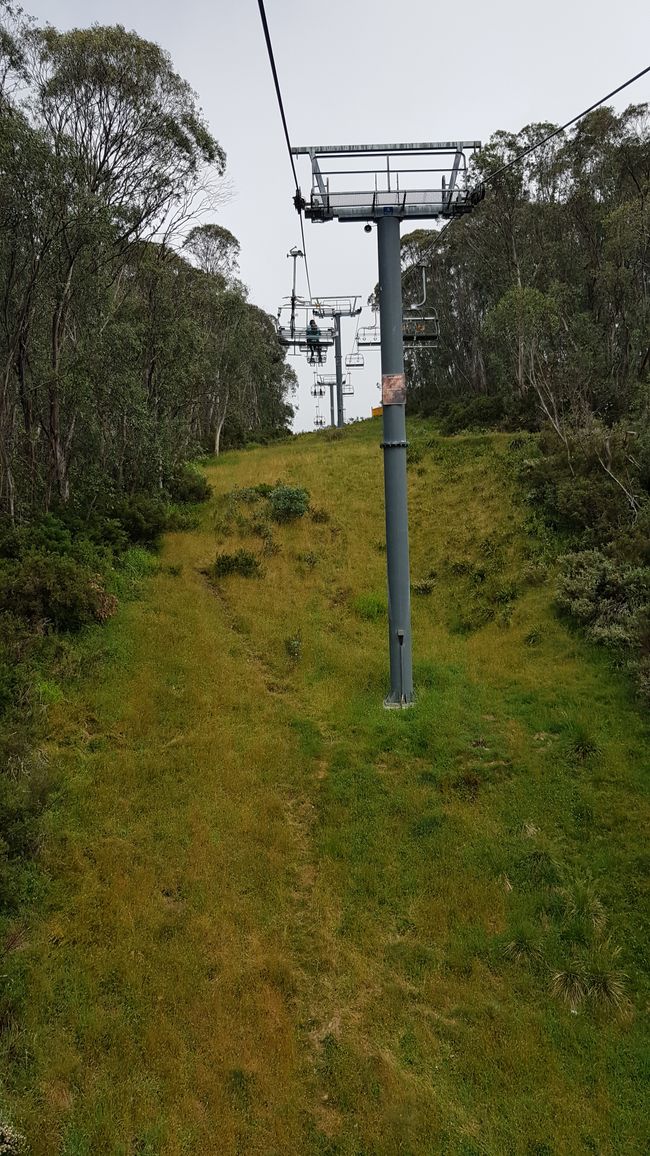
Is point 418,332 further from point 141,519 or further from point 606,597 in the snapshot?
point 141,519

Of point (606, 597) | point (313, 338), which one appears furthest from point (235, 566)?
point (313, 338)

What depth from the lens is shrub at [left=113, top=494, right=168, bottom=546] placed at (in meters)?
16.9

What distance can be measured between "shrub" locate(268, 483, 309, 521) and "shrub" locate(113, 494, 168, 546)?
378cm

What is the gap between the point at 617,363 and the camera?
27.5 m

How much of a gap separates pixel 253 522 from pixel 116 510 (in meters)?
4.41

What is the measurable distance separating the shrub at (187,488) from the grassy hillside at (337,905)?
902 cm

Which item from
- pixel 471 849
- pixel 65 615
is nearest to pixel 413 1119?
pixel 471 849

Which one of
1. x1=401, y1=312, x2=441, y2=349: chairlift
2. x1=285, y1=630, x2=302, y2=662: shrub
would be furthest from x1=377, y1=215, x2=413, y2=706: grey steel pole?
x1=285, y1=630, x2=302, y2=662: shrub

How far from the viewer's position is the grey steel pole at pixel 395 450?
10.0m

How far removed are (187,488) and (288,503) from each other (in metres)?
4.40

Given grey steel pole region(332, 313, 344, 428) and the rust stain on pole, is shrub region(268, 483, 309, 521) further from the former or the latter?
grey steel pole region(332, 313, 344, 428)

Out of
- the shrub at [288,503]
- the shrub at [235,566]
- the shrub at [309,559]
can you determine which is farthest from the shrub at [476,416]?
the shrub at [235,566]

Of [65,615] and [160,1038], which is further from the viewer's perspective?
[65,615]

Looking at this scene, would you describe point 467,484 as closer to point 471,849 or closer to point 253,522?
point 253,522
